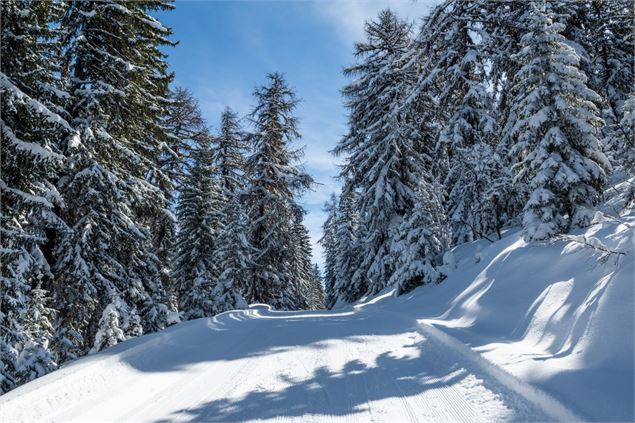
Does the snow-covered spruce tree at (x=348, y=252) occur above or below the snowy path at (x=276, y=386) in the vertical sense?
above

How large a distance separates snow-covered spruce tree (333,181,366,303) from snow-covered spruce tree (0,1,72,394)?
1518 cm

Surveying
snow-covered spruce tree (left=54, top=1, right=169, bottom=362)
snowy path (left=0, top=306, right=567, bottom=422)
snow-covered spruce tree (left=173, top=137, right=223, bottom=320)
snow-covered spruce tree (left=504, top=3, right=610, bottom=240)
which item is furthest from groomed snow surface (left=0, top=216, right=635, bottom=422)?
snow-covered spruce tree (left=173, top=137, right=223, bottom=320)

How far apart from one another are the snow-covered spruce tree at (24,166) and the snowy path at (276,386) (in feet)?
8.49

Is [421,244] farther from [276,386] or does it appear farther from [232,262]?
[276,386]

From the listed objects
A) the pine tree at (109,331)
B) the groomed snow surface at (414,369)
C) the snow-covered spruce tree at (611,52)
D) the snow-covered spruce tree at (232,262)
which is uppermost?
the snow-covered spruce tree at (611,52)

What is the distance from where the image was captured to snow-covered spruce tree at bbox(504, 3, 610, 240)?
8.73 meters

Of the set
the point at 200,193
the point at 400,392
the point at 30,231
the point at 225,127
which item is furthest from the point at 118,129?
the point at 225,127

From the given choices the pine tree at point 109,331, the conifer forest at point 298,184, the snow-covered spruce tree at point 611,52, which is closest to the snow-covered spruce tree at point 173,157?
the conifer forest at point 298,184

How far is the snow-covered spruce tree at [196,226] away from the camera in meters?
21.4

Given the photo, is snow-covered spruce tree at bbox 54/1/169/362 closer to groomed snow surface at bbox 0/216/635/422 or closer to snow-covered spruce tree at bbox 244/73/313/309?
groomed snow surface at bbox 0/216/635/422

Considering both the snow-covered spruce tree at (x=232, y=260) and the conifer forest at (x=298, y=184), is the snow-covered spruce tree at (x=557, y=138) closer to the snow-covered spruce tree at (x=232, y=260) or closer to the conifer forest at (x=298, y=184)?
the conifer forest at (x=298, y=184)

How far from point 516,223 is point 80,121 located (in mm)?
15363

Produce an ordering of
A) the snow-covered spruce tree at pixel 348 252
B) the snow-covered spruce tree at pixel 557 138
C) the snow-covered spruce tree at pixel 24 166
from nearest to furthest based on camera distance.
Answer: the snow-covered spruce tree at pixel 24 166, the snow-covered spruce tree at pixel 557 138, the snow-covered spruce tree at pixel 348 252

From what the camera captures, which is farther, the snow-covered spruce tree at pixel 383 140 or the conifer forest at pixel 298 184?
the snow-covered spruce tree at pixel 383 140
